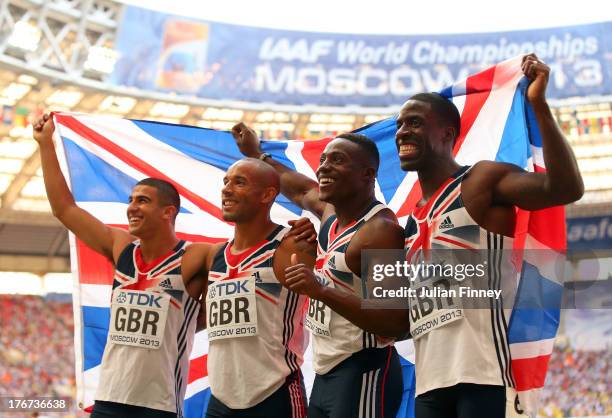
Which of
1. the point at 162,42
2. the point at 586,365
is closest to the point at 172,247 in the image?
the point at 162,42

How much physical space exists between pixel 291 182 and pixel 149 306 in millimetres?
1089

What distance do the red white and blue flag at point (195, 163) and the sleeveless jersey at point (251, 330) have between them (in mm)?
825

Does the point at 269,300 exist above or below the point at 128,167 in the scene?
below

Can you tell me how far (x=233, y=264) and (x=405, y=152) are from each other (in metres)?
1.02

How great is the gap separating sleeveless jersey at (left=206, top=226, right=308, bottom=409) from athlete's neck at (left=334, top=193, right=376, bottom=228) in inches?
15.3

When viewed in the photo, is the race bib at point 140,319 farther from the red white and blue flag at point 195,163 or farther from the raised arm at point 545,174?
the raised arm at point 545,174

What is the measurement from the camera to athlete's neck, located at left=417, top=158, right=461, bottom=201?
3.47 m

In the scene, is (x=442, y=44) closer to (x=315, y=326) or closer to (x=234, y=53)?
(x=234, y=53)

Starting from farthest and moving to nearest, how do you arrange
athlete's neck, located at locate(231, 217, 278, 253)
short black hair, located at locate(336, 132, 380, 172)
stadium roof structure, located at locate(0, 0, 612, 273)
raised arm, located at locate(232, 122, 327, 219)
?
stadium roof structure, located at locate(0, 0, 612, 273) → raised arm, located at locate(232, 122, 327, 219) → athlete's neck, located at locate(231, 217, 278, 253) → short black hair, located at locate(336, 132, 380, 172)

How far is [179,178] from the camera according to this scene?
18.0ft

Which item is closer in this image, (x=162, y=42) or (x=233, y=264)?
(x=233, y=264)

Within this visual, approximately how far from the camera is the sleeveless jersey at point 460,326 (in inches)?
119

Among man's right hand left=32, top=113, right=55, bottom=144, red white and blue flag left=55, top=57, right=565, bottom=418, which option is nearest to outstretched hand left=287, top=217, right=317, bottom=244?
red white and blue flag left=55, top=57, right=565, bottom=418

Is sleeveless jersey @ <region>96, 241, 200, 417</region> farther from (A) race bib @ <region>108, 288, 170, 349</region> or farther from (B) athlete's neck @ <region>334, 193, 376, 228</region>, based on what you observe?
(B) athlete's neck @ <region>334, 193, 376, 228</region>
